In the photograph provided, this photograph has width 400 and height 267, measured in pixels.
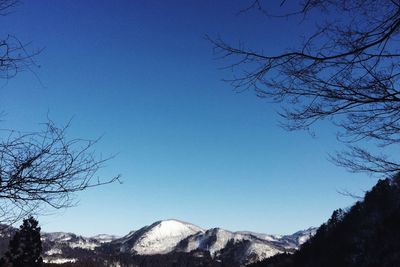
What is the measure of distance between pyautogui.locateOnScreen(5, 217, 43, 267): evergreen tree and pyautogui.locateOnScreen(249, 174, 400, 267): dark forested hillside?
47.5m

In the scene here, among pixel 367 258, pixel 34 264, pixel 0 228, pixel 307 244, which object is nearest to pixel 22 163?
pixel 0 228

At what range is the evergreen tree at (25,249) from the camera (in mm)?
54812

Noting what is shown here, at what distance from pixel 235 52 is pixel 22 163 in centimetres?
294

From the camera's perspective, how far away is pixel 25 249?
5603 centimetres

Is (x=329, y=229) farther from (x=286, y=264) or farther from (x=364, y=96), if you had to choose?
(x=364, y=96)

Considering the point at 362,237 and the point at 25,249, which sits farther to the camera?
the point at 362,237

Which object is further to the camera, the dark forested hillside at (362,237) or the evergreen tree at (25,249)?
the dark forested hillside at (362,237)

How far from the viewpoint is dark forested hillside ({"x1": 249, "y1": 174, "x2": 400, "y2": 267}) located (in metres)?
68.8

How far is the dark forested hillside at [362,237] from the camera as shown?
68.8 metres

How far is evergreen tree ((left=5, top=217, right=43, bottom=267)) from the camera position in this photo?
54.8 m

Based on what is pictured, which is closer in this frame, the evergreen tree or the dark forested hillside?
the evergreen tree

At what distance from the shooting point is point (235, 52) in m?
5.71

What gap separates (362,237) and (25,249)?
5980cm

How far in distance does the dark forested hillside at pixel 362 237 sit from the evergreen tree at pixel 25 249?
1870 inches
